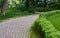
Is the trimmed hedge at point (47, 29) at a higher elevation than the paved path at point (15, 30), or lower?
higher

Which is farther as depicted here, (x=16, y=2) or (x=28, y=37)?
(x=16, y=2)

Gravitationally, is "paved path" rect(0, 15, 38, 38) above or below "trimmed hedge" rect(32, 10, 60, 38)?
below

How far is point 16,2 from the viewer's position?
92.0ft

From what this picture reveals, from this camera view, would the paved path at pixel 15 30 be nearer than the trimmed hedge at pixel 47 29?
No

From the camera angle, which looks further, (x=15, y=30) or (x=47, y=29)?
(x=15, y=30)

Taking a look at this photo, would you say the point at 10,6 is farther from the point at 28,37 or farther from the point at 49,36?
the point at 49,36

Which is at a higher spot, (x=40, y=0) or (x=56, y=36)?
(x=56, y=36)

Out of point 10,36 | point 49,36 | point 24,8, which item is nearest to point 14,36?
point 10,36

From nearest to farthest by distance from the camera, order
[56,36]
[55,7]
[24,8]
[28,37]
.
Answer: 1. [56,36]
2. [28,37]
3. [24,8]
4. [55,7]

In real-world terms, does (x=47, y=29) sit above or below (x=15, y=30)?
above

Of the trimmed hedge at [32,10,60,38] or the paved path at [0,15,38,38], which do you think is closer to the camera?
the trimmed hedge at [32,10,60,38]

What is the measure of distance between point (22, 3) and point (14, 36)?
17.5 m

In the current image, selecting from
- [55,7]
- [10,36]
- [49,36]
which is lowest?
[55,7]

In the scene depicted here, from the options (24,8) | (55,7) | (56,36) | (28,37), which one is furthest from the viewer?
(55,7)
